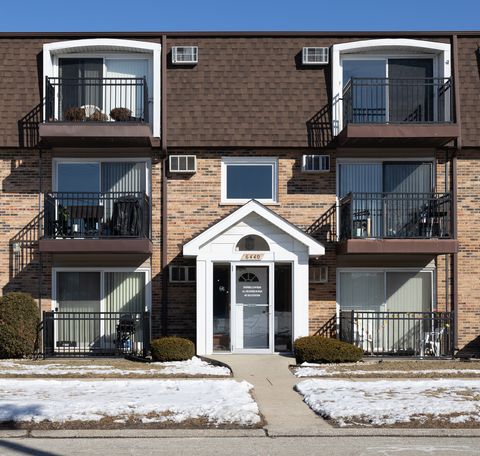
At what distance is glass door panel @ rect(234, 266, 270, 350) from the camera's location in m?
18.1

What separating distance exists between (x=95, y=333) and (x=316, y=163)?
6.65 m

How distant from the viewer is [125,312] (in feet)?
60.6

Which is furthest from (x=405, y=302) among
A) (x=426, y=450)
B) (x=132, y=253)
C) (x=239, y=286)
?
(x=426, y=450)

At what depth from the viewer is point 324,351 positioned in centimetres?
1662

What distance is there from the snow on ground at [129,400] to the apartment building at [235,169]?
510cm

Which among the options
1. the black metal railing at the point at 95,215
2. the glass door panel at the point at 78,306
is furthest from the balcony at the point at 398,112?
the glass door panel at the point at 78,306

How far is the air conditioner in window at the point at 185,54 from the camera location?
19312 millimetres

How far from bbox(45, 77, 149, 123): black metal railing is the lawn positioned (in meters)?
7.27

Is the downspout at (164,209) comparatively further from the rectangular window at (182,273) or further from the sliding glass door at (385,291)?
the sliding glass door at (385,291)

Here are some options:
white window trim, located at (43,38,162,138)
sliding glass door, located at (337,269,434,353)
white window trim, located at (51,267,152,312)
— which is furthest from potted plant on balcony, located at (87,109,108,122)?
sliding glass door, located at (337,269,434,353)

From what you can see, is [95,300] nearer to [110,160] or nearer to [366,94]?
[110,160]

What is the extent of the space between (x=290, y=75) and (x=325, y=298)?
5.48m

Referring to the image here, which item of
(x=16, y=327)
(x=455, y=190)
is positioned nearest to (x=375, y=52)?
(x=455, y=190)

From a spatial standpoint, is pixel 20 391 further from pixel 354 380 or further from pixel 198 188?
pixel 198 188
